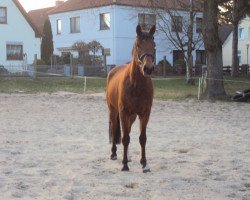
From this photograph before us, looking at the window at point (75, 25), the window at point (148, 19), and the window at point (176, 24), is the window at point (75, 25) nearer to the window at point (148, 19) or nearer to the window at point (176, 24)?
the window at point (148, 19)

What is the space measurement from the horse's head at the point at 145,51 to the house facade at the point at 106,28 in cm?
3276

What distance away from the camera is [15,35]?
4125cm

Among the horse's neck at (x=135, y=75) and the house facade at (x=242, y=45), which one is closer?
the horse's neck at (x=135, y=75)

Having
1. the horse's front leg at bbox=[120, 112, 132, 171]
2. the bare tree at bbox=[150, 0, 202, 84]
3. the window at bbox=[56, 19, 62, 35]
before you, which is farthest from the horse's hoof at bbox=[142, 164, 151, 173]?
the window at bbox=[56, 19, 62, 35]

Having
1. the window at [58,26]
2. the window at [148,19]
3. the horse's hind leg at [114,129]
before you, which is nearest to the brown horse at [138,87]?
the horse's hind leg at [114,129]

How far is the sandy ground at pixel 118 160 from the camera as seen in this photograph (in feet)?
19.1

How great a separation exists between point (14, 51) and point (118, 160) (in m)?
35.4

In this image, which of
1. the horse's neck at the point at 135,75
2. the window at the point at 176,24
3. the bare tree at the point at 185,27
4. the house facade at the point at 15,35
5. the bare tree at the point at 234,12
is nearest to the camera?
the horse's neck at the point at 135,75

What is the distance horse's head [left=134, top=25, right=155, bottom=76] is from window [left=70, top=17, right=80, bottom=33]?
42671mm

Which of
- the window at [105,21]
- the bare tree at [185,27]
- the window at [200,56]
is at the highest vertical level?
the window at [105,21]

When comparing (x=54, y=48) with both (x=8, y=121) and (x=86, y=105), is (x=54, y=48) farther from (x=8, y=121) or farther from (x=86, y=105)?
(x=8, y=121)

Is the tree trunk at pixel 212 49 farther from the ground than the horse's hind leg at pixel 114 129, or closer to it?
farther from the ground

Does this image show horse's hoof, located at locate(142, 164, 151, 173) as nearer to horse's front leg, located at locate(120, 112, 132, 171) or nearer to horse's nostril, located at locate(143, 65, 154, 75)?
horse's front leg, located at locate(120, 112, 132, 171)

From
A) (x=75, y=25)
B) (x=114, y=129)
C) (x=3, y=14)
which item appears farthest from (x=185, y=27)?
(x=114, y=129)
